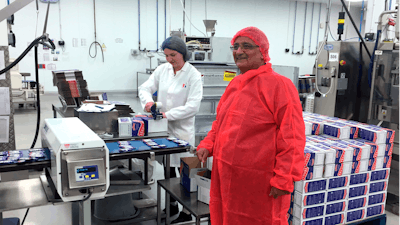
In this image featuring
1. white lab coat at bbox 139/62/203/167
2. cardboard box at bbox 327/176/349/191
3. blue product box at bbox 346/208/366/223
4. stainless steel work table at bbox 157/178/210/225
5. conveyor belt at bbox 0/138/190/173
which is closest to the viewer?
conveyor belt at bbox 0/138/190/173

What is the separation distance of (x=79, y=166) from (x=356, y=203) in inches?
70.3

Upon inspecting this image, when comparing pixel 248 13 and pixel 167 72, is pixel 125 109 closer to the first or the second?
pixel 167 72

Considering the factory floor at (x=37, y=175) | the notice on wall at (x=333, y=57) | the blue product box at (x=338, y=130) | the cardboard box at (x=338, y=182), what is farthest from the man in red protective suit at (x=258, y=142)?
the notice on wall at (x=333, y=57)

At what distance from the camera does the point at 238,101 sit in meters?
1.51

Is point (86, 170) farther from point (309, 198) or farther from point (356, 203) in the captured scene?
point (356, 203)

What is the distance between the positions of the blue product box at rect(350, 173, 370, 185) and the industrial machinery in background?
1078mm

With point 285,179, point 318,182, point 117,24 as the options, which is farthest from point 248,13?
point 285,179

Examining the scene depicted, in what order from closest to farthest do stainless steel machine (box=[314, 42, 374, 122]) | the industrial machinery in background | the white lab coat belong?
the white lab coat
the industrial machinery in background
stainless steel machine (box=[314, 42, 374, 122])

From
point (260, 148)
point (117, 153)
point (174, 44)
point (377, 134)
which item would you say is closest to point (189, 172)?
point (117, 153)

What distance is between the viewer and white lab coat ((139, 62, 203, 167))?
251cm

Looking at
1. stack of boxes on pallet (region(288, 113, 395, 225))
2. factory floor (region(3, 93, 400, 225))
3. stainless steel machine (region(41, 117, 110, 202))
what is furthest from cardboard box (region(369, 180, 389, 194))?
stainless steel machine (region(41, 117, 110, 202))

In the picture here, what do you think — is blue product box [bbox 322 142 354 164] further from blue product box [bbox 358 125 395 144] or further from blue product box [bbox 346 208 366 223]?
blue product box [bbox 346 208 366 223]

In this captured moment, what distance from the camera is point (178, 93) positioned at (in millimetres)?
2582

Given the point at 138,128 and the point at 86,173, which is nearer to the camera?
the point at 86,173
